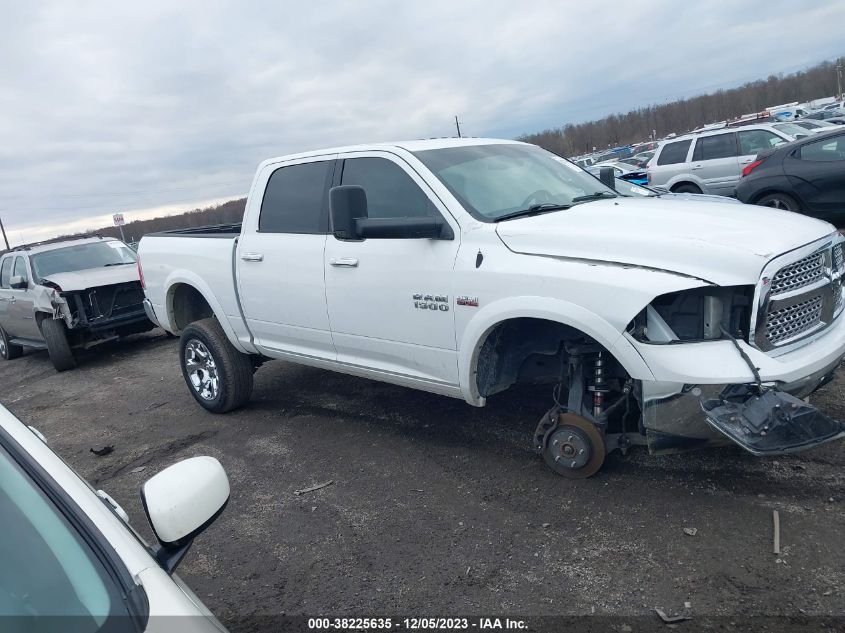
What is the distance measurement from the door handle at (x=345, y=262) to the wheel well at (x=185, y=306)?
7.13ft

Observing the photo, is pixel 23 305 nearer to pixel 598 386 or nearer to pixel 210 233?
pixel 210 233

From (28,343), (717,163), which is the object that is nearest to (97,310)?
(28,343)

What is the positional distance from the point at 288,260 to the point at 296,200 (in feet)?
1.65

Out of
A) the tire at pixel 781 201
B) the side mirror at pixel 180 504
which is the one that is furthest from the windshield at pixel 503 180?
the tire at pixel 781 201

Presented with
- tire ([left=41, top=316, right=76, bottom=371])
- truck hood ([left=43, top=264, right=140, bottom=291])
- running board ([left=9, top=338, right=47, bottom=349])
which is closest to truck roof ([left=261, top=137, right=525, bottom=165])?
truck hood ([left=43, top=264, right=140, bottom=291])

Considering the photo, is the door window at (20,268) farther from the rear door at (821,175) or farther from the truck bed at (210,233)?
the rear door at (821,175)

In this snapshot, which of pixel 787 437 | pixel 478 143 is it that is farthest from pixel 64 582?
pixel 478 143

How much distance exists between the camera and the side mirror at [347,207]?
3996mm

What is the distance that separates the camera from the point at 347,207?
4.00 m

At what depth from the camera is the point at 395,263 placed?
427 centimetres

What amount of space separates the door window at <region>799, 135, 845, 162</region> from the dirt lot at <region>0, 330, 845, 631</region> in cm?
652

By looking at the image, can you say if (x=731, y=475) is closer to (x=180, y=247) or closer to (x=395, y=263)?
(x=395, y=263)

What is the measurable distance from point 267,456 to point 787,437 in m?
3.48

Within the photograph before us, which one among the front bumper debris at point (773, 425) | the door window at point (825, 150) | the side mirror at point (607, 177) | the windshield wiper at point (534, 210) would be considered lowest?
the front bumper debris at point (773, 425)
